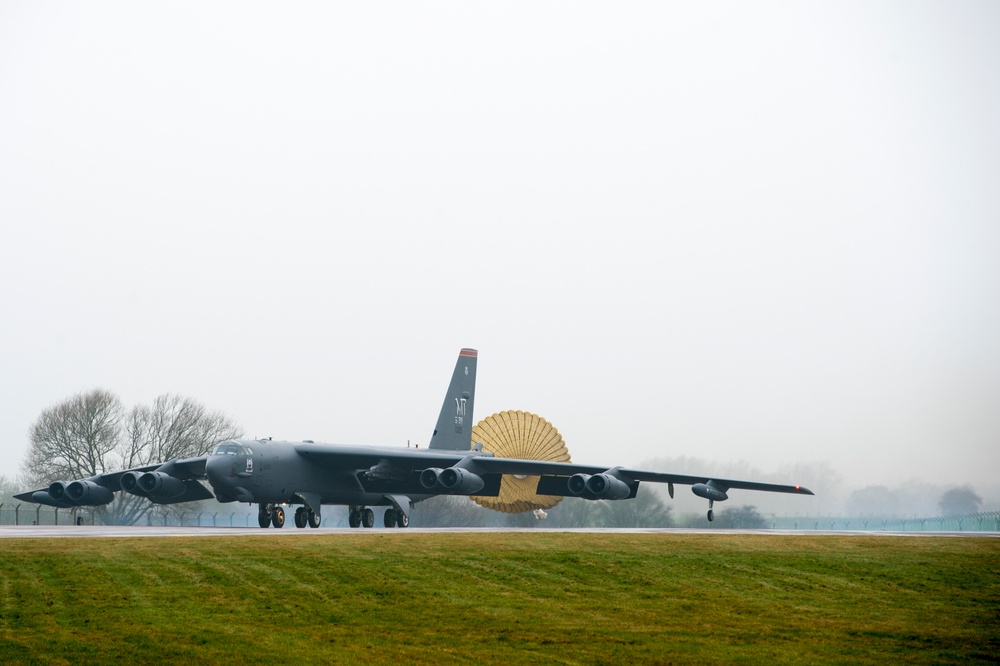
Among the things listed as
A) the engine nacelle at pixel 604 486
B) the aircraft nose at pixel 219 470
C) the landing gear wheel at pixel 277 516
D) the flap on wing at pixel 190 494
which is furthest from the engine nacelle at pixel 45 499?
the engine nacelle at pixel 604 486

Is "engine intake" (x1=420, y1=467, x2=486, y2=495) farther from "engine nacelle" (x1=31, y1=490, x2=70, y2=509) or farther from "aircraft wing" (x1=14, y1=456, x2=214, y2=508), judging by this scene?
"engine nacelle" (x1=31, y1=490, x2=70, y2=509)

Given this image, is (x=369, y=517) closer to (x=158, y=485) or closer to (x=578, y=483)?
(x=158, y=485)

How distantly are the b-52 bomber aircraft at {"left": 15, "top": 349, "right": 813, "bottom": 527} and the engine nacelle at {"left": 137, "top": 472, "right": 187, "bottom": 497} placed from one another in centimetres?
4

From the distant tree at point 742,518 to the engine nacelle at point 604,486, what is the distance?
1455cm

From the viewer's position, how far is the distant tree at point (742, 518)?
54.9 meters

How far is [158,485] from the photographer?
43281 millimetres

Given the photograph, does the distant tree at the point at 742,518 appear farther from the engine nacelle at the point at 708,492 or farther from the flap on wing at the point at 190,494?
the flap on wing at the point at 190,494

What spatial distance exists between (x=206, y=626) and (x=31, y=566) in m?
7.03

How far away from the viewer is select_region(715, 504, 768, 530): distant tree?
54.9m

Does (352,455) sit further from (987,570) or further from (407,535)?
(987,570)

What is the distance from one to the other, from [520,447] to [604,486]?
13.6 m

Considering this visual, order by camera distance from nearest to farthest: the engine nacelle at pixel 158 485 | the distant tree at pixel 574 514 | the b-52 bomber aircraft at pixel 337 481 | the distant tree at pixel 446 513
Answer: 1. the b-52 bomber aircraft at pixel 337 481
2. the engine nacelle at pixel 158 485
3. the distant tree at pixel 574 514
4. the distant tree at pixel 446 513

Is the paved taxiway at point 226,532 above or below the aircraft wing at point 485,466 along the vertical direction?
below

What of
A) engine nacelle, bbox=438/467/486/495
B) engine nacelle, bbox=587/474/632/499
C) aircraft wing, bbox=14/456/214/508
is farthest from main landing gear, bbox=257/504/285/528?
engine nacelle, bbox=587/474/632/499
